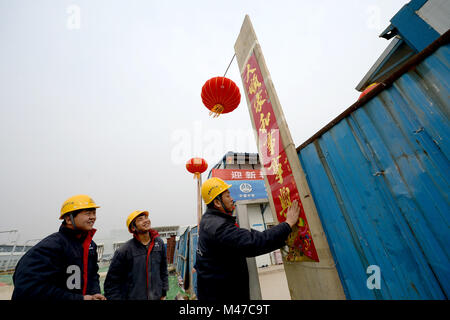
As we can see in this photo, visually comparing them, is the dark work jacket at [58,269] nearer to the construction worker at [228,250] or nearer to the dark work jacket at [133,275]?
the dark work jacket at [133,275]

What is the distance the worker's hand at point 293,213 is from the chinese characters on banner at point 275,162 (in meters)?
0.04

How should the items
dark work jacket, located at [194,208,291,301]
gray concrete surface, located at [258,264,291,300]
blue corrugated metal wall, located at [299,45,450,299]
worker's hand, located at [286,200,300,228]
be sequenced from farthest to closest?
gray concrete surface, located at [258,264,291,300] < worker's hand, located at [286,200,300,228] < dark work jacket, located at [194,208,291,301] < blue corrugated metal wall, located at [299,45,450,299]

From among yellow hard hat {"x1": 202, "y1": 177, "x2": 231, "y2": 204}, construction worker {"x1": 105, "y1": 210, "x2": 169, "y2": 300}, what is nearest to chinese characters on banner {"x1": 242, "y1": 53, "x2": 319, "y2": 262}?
yellow hard hat {"x1": 202, "y1": 177, "x2": 231, "y2": 204}

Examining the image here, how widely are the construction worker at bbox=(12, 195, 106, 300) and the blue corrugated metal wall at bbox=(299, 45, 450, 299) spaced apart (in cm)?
294

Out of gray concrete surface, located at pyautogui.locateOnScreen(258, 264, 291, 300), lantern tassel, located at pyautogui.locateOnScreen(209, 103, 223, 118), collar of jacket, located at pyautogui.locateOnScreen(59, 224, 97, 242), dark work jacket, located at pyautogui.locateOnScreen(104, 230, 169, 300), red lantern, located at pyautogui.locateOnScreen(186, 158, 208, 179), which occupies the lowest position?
gray concrete surface, located at pyautogui.locateOnScreen(258, 264, 291, 300)

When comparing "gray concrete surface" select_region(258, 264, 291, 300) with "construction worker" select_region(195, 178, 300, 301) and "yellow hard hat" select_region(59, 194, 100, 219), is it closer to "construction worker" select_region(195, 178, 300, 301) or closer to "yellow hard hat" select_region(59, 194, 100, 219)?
"construction worker" select_region(195, 178, 300, 301)

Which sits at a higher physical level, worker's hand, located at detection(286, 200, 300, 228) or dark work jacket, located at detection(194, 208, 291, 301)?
worker's hand, located at detection(286, 200, 300, 228)

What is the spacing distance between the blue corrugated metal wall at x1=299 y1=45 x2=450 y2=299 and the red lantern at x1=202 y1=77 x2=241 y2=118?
2.75 meters

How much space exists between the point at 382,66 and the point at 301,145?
5454 mm

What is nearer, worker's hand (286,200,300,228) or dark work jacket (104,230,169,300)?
worker's hand (286,200,300,228)

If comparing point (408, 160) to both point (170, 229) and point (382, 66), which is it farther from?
point (170, 229)

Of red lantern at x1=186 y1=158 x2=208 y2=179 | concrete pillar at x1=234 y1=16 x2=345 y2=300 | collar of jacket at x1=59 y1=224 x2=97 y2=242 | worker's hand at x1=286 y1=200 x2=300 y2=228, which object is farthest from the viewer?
red lantern at x1=186 y1=158 x2=208 y2=179

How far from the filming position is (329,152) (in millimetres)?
1861

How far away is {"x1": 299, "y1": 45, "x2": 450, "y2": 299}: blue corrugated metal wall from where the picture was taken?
113 centimetres
